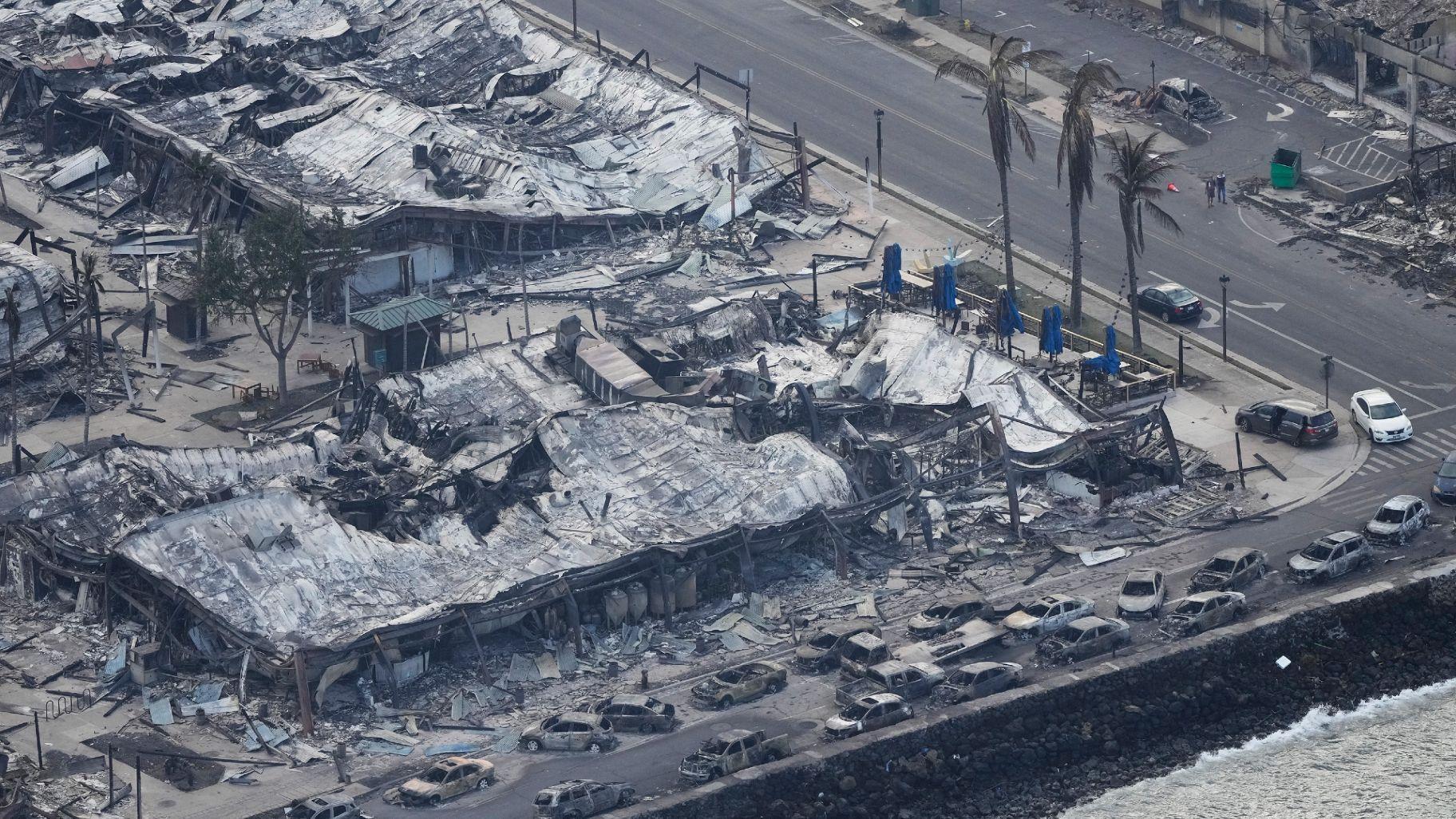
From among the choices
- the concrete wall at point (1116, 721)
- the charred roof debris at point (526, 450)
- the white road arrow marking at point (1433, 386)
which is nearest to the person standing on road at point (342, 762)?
the charred roof debris at point (526, 450)

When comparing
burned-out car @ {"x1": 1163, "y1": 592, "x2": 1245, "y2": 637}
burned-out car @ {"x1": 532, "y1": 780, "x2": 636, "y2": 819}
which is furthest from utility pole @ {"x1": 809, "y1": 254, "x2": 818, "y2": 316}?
burned-out car @ {"x1": 532, "y1": 780, "x2": 636, "y2": 819}

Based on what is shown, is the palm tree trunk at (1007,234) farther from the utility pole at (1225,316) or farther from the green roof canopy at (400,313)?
the green roof canopy at (400,313)


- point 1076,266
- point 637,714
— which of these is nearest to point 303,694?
point 637,714

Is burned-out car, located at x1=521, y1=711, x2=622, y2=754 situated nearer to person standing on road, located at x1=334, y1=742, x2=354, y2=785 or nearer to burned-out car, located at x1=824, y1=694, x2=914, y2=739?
person standing on road, located at x1=334, y1=742, x2=354, y2=785

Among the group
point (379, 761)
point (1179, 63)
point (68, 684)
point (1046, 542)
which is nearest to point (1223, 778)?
point (1046, 542)

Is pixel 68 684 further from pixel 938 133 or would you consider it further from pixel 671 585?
pixel 938 133
